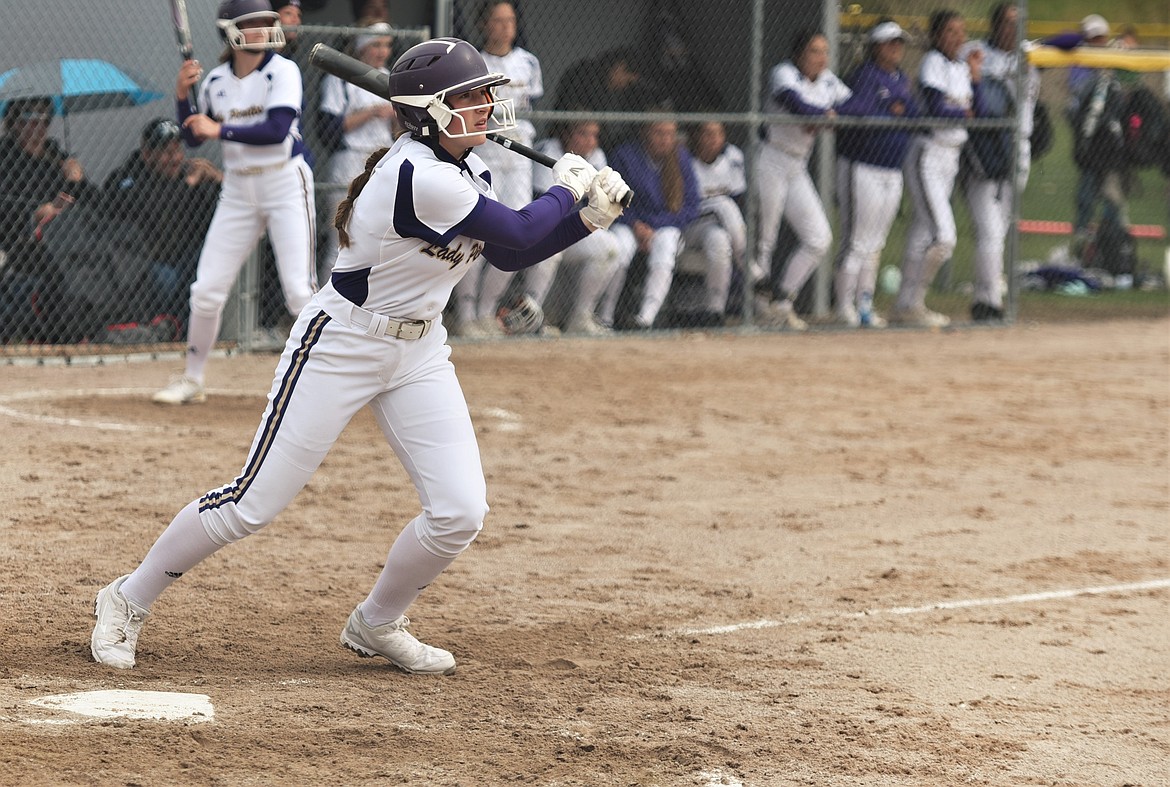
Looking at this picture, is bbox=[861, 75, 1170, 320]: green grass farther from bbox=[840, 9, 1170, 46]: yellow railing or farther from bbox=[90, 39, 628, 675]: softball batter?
bbox=[90, 39, 628, 675]: softball batter

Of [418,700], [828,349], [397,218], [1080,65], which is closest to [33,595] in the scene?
[418,700]

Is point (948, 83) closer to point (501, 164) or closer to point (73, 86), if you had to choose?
point (501, 164)

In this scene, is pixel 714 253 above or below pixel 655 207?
below

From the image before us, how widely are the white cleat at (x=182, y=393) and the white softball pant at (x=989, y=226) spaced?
293 inches

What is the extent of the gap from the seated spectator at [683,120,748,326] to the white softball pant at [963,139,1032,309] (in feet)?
7.58

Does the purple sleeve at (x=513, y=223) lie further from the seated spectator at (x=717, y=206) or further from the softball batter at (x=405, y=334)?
the seated spectator at (x=717, y=206)

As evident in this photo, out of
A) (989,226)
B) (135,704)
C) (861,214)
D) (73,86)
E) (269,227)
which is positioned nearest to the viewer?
(135,704)

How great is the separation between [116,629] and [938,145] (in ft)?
32.1

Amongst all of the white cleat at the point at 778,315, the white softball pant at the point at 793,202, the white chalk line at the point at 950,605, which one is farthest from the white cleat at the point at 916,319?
the white chalk line at the point at 950,605

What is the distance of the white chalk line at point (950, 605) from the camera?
16.0 ft

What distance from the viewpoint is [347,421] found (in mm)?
4121

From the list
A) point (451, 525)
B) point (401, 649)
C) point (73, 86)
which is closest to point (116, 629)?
point (401, 649)

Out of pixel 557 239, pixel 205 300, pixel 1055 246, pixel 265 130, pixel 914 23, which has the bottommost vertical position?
pixel 1055 246

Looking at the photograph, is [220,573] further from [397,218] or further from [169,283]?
[169,283]
